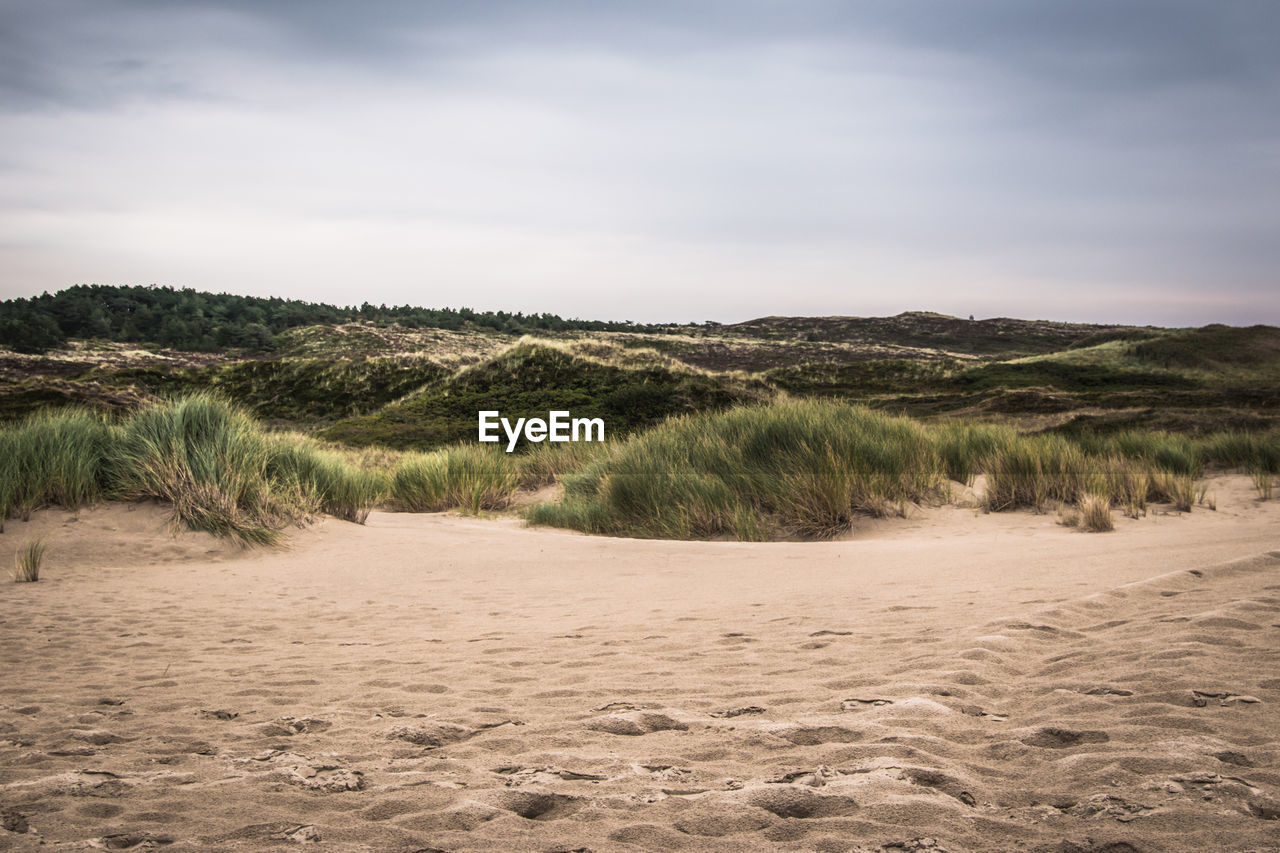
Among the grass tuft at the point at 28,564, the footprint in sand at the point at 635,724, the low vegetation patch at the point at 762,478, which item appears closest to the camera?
the footprint in sand at the point at 635,724

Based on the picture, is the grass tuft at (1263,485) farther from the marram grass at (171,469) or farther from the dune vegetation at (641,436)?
the marram grass at (171,469)

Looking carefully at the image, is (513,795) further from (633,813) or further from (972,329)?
(972,329)

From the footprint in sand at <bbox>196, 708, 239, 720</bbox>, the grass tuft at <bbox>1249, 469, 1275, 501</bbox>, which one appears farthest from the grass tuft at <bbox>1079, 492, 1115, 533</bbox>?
the footprint in sand at <bbox>196, 708, 239, 720</bbox>

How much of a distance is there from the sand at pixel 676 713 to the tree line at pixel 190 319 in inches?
2212

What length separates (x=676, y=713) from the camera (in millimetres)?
2805

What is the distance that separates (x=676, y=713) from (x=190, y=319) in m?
76.1

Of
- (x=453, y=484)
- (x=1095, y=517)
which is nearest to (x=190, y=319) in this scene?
(x=453, y=484)

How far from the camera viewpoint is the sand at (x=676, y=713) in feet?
6.12

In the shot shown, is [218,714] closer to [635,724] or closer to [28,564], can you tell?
[635,724]

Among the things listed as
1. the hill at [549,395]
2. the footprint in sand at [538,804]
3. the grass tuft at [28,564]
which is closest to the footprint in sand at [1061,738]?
the footprint in sand at [538,804]

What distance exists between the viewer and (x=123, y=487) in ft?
27.8

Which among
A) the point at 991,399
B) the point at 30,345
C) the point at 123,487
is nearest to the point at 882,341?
the point at 991,399

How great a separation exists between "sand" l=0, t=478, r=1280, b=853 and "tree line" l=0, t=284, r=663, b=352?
184 feet

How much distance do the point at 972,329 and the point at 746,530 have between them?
277ft
